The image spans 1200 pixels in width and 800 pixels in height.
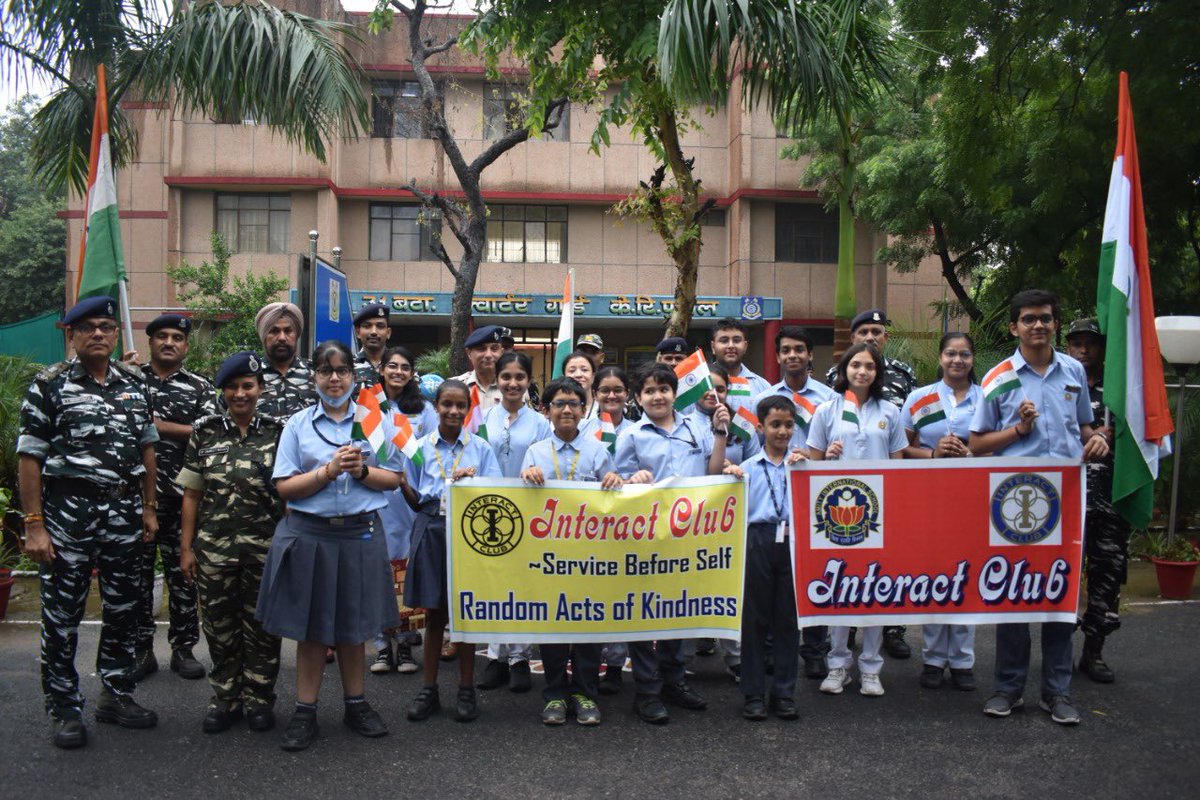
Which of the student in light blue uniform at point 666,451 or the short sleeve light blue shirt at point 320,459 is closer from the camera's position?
the short sleeve light blue shirt at point 320,459

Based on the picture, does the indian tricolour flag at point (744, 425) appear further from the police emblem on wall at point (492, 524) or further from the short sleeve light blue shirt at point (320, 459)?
the short sleeve light blue shirt at point (320, 459)

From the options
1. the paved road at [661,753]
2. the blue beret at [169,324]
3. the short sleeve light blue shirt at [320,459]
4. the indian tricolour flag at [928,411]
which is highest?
the blue beret at [169,324]

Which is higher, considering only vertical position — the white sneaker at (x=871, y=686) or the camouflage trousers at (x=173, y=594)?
the camouflage trousers at (x=173, y=594)

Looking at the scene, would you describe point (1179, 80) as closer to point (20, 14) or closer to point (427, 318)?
point (20, 14)

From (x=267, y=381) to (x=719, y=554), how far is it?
271 centimetres

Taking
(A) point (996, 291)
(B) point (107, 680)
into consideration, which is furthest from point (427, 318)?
(B) point (107, 680)

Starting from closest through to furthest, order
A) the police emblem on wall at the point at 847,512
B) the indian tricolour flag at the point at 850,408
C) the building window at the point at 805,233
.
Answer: the police emblem on wall at the point at 847,512 → the indian tricolour flag at the point at 850,408 → the building window at the point at 805,233

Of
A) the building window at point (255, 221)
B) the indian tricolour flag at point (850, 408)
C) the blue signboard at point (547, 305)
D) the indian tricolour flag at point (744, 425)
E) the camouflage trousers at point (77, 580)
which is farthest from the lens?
the building window at point (255, 221)

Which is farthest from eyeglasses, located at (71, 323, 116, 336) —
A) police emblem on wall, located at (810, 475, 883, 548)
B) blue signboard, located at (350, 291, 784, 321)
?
blue signboard, located at (350, 291, 784, 321)

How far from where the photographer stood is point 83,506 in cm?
481

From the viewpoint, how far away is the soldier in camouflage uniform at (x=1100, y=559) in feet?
18.9

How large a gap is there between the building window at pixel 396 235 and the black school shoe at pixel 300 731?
21301 millimetres

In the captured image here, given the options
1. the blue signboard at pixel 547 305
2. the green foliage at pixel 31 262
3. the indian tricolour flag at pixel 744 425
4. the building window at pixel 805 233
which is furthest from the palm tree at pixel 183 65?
the green foliage at pixel 31 262

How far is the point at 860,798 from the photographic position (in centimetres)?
421
